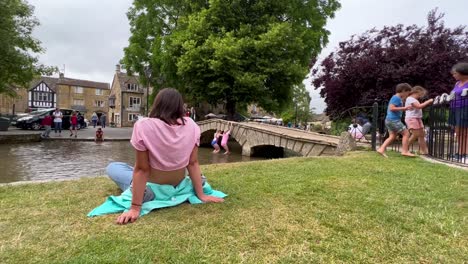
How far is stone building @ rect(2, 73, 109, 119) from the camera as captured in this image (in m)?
64.1

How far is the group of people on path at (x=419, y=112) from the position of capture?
6.26m

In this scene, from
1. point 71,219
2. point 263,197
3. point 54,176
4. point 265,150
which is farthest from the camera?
point 265,150

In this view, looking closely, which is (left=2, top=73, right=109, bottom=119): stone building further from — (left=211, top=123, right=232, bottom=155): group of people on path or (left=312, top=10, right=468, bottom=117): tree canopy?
(left=312, top=10, right=468, bottom=117): tree canopy

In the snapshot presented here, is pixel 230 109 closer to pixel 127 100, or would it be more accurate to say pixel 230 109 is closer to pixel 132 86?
pixel 127 100

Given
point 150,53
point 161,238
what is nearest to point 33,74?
point 150,53

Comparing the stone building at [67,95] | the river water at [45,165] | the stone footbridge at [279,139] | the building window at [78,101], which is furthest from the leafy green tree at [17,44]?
the building window at [78,101]

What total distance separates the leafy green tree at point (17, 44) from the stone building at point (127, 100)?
36.6 m

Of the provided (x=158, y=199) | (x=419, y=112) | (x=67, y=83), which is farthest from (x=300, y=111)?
(x=158, y=199)

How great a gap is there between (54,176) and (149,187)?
6.90 metres

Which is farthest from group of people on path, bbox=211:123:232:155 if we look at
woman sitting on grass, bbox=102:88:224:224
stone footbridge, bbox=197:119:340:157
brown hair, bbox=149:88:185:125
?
brown hair, bbox=149:88:185:125

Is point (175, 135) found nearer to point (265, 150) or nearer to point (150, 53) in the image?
point (265, 150)

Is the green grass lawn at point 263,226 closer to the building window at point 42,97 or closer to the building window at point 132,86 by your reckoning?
the building window at point 132,86

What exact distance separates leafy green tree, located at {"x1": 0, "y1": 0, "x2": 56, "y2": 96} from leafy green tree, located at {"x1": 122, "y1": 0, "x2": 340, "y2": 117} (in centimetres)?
673

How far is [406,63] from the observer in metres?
14.8
